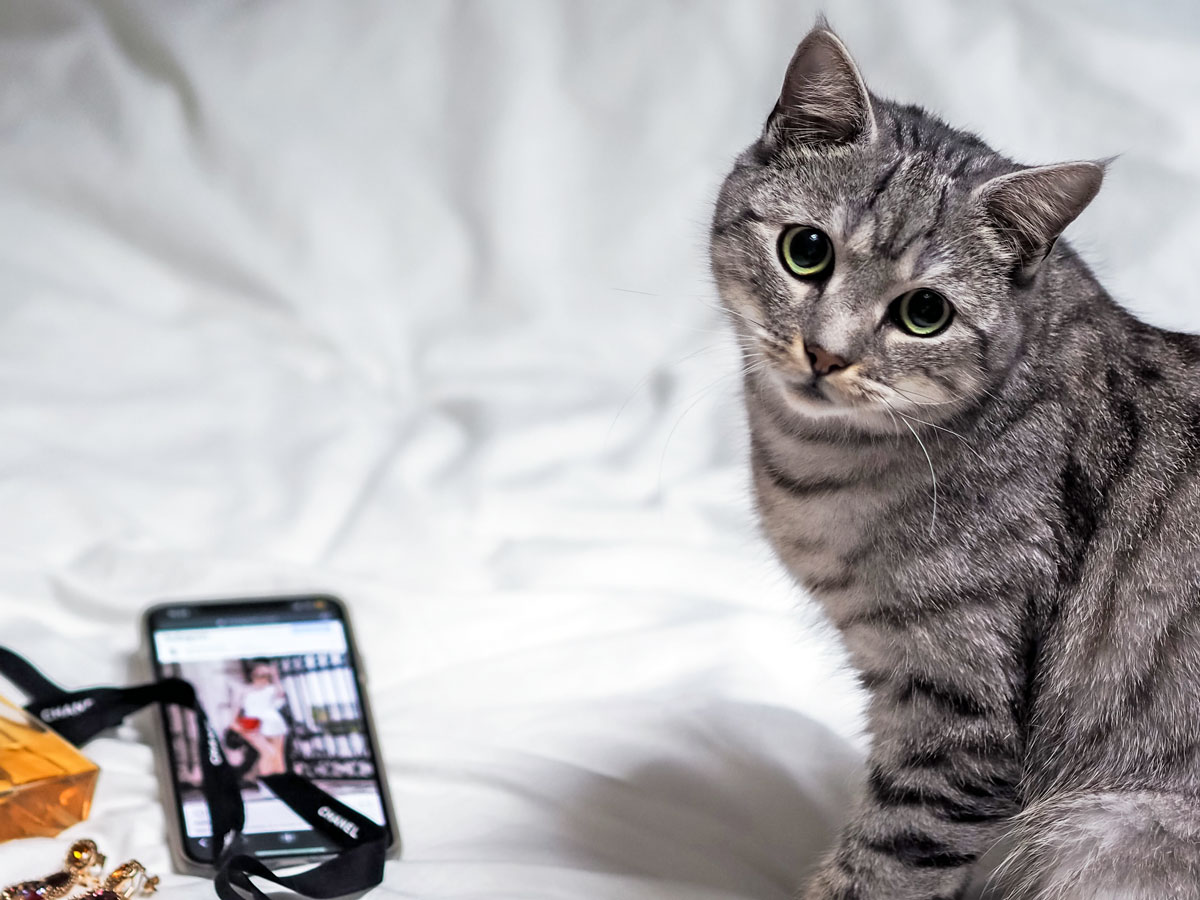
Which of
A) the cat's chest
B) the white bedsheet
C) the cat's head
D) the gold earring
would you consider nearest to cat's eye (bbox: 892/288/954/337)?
the cat's head

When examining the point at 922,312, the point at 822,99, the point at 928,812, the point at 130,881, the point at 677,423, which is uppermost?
the point at 822,99

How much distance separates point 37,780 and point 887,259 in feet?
2.61

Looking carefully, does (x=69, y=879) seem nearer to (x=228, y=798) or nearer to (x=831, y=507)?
(x=228, y=798)

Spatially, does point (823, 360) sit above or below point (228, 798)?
above

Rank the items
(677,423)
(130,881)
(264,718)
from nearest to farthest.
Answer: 1. (130,881)
2. (264,718)
3. (677,423)

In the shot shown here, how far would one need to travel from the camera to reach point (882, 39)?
1.82 metres

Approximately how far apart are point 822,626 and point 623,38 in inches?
38.6

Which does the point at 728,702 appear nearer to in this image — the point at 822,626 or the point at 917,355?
the point at 822,626

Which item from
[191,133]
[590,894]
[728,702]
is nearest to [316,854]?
[590,894]

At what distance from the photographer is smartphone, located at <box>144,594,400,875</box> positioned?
116 cm

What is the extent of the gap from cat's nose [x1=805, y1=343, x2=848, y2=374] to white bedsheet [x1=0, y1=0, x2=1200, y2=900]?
38 centimetres

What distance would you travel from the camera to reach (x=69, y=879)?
107 centimetres

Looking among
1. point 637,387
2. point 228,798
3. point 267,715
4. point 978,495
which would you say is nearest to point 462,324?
point 637,387

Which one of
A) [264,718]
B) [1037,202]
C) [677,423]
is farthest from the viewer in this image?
[677,423]
